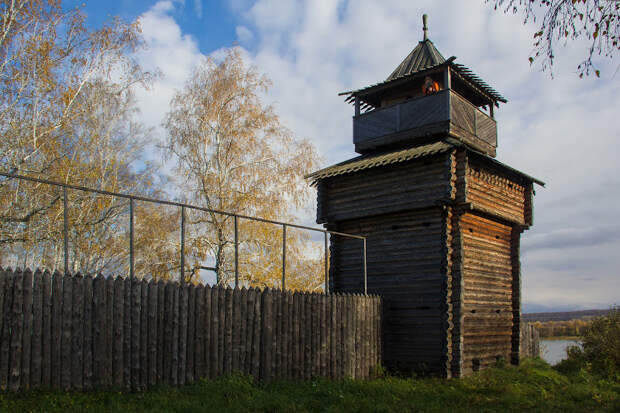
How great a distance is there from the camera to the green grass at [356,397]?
7715 mm

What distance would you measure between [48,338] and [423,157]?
423 inches

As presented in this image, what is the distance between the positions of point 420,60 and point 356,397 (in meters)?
12.2

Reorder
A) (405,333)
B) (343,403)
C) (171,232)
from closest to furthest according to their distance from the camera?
1. (343,403)
2. (405,333)
3. (171,232)

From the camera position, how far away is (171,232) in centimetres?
2156

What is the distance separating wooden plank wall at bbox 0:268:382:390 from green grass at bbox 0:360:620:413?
13.3 inches

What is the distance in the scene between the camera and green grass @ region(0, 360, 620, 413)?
771 cm

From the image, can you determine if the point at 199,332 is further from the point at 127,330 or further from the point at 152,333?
the point at 127,330

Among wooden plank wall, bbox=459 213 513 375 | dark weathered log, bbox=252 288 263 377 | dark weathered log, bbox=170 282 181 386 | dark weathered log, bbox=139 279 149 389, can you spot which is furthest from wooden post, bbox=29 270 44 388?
wooden plank wall, bbox=459 213 513 375

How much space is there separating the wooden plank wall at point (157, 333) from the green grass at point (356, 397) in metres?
0.34

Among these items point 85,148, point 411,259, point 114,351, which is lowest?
point 114,351

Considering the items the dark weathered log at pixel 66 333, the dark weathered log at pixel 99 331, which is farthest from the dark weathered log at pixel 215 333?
the dark weathered log at pixel 66 333

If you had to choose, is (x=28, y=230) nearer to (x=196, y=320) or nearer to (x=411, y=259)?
(x=196, y=320)

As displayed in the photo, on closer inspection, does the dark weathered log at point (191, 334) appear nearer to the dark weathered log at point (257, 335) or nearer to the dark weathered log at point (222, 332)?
the dark weathered log at point (222, 332)

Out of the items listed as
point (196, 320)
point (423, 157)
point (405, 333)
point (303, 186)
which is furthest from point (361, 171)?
point (196, 320)
